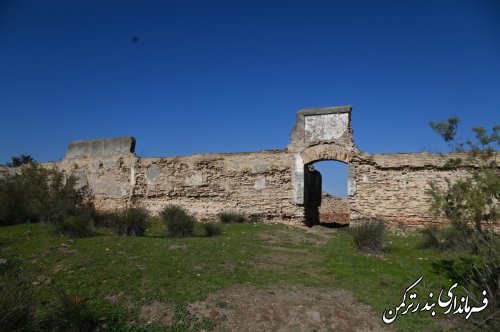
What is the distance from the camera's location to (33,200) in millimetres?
12656

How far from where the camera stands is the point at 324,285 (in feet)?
20.0

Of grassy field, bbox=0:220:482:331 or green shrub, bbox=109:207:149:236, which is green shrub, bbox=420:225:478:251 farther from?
green shrub, bbox=109:207:149:236

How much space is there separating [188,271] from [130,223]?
152 inches

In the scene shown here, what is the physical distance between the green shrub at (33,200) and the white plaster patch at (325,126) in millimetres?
7907

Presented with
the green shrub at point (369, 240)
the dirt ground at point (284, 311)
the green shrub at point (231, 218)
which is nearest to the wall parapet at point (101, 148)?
the green shrub at point (231, 218)

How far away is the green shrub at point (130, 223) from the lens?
966cm

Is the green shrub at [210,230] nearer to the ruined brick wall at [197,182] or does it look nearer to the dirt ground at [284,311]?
the ruined brick wall at [197,182]

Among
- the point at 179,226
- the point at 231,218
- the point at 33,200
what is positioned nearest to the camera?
the point at 179,226

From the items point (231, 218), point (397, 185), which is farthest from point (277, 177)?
point (397, 185)

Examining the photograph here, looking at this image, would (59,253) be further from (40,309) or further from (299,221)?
(299,221)

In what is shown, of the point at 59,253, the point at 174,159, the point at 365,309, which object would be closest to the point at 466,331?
the point at 365,309

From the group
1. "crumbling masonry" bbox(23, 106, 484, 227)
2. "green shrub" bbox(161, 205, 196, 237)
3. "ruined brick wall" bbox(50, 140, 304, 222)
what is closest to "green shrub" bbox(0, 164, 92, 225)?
"ruined brick wall" bbox(50, 140, 304, 222)

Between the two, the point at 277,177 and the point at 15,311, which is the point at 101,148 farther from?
the point at 15,311

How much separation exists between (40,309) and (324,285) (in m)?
4.06
